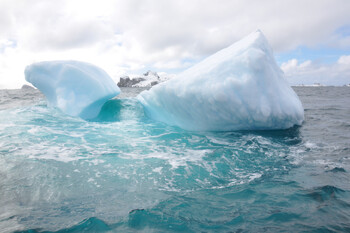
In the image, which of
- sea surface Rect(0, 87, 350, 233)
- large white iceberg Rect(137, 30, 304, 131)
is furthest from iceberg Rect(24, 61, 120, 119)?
large white iceberg Rect(137, 30, 304, 131)

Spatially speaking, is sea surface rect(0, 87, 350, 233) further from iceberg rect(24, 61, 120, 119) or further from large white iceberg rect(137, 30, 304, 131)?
iceberg rect(24, 61, 120, 119)

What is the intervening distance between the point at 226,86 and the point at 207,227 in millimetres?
3959

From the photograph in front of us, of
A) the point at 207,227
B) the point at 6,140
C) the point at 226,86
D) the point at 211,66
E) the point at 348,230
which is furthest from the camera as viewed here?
the point at 211,66

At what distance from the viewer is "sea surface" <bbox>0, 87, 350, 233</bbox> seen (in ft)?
7.72

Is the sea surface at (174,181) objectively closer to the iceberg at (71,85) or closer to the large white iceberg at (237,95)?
the large white iceberg at (237,95)

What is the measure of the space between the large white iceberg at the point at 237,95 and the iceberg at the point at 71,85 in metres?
3.30

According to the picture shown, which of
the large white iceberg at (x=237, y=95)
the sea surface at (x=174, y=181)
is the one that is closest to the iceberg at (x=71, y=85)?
the sea surface at (x=174, y=181)

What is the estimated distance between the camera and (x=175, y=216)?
246 cm

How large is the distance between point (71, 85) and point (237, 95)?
659 cm

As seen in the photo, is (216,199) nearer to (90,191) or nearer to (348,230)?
(348,230)

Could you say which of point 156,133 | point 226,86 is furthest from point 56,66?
point 226,86

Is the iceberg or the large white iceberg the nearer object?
A: the large white iceberg

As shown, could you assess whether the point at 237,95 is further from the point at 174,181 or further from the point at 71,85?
the point at 71,85

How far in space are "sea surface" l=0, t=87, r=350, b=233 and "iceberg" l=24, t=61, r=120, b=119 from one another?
7.99 feet
